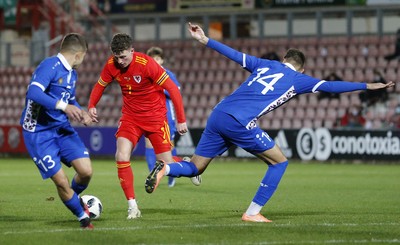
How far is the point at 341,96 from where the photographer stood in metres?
27.0

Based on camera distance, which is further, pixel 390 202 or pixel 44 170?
pixel 390 202

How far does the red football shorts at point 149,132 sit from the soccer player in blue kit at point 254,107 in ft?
3.59

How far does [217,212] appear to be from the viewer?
37.1 ft

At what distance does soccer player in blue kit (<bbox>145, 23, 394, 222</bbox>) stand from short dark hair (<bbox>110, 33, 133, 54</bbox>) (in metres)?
0.71

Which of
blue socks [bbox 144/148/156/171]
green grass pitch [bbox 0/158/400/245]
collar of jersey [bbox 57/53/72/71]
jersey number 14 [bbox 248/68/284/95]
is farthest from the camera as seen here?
blue socks [bbox 144/148/156/171]

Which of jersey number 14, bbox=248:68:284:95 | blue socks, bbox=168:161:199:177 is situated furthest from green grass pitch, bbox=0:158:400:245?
jersey number 14, bbox=248:68:284:95

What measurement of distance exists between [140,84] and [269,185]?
79.5 inches

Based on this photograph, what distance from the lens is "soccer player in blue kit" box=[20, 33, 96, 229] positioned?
29.9 ft

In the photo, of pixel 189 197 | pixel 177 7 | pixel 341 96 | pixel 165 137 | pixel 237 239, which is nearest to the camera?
pixel 237 239

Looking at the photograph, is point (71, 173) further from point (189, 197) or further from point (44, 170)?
point (44, 170)

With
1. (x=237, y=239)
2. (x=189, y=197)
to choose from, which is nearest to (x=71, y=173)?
(x=189, y=197)

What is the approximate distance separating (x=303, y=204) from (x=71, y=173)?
8.69 m

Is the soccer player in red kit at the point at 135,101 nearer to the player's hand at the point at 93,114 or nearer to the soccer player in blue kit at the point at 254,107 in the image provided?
the player's hand at the point at 93,114

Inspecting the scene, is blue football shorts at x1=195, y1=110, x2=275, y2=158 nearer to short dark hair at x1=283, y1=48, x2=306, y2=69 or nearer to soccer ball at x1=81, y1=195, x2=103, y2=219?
short dark hair at x1=283, y1=48, x2=306, y2=69
